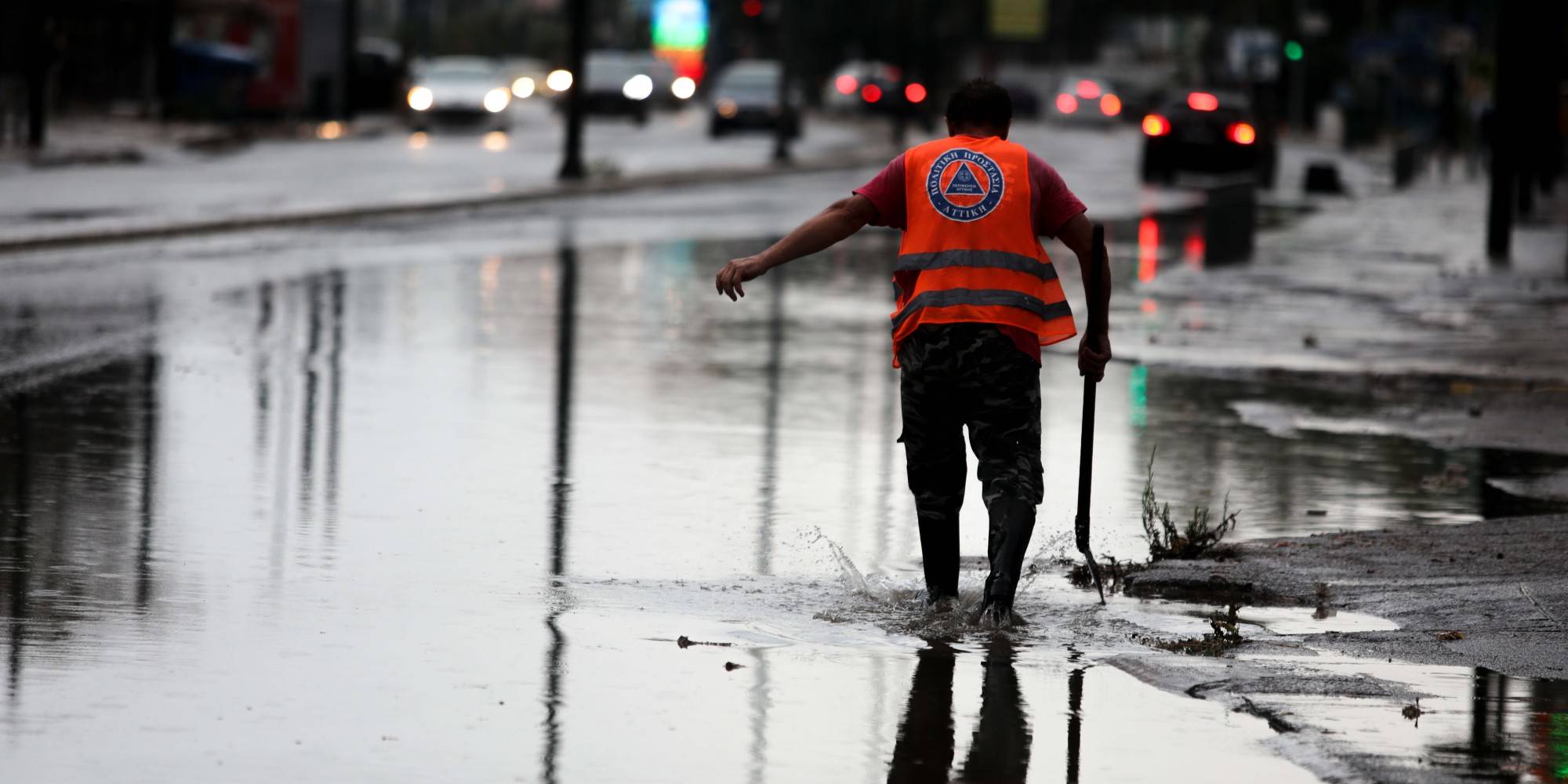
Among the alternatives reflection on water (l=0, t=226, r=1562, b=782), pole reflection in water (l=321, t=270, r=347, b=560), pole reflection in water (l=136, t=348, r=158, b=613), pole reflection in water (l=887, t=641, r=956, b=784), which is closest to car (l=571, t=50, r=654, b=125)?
pole reflection in water (l=321, t=270, r=347, b=560)

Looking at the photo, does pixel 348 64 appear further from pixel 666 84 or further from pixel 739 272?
pixel 739 272

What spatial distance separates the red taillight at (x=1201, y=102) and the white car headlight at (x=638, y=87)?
18239 millimetres

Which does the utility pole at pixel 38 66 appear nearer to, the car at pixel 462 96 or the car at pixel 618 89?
the car at pixel 462 96

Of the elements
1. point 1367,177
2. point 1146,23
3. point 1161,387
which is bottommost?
point 1161,387

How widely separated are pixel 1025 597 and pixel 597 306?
1025 cm

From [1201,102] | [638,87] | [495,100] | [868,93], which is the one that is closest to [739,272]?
[1201,102]

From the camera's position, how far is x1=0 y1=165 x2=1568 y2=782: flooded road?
5.82 metres

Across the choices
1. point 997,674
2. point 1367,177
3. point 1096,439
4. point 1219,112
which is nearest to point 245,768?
point 997,674

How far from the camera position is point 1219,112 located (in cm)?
4181

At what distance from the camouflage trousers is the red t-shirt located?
0.05 meters

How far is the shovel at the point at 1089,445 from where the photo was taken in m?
7.20

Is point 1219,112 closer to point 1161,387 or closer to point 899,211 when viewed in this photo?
point 1161,387

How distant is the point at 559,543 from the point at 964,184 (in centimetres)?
216

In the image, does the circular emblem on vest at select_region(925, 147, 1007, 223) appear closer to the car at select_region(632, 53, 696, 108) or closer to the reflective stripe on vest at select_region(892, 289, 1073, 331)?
the reflective stripe on vest at select_region(892, 289, 1073, 331)
